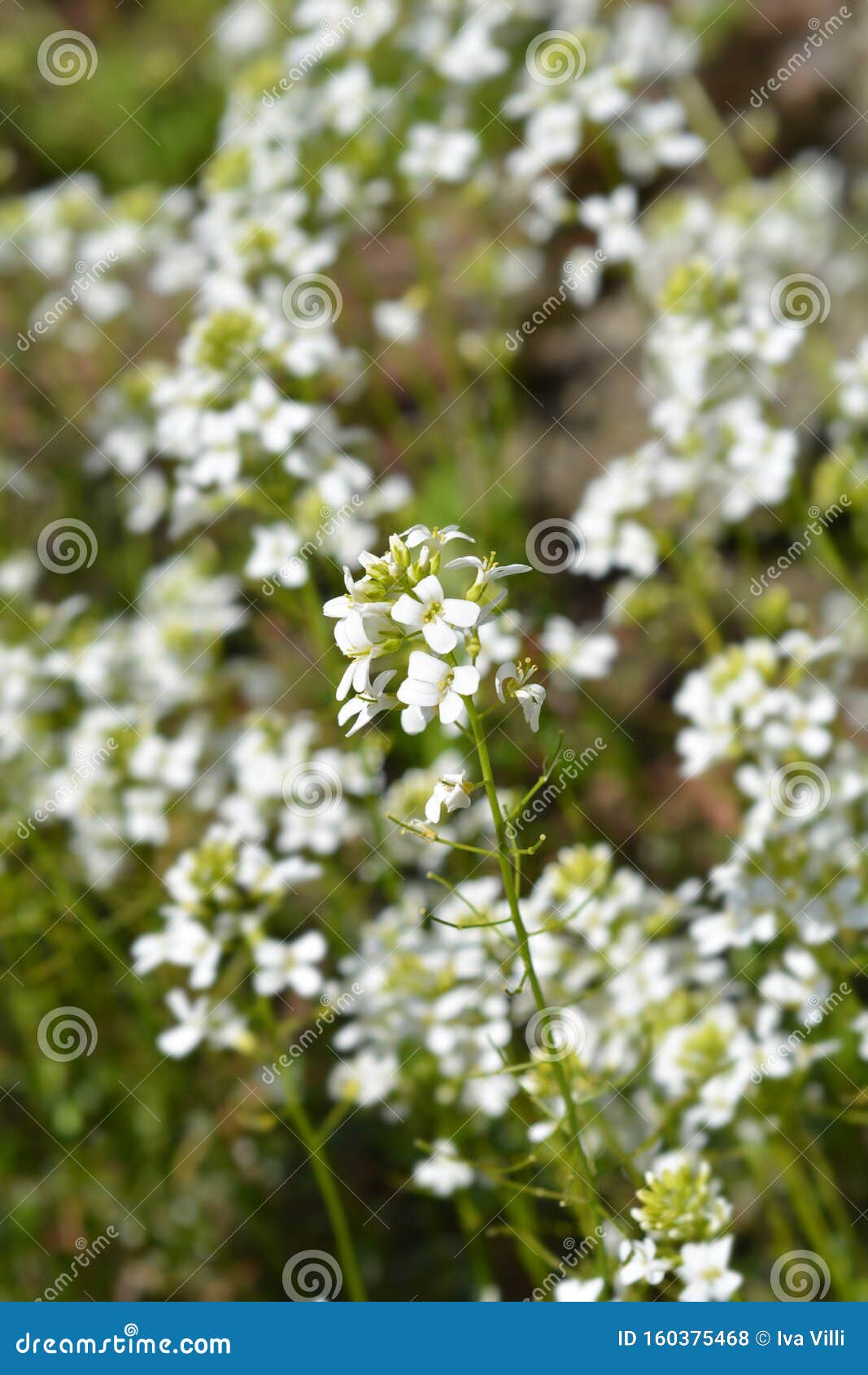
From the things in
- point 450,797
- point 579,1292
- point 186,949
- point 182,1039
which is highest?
point 450,797

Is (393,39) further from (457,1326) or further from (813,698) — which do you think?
(457,1326)

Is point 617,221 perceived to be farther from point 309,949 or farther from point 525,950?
point 525,950

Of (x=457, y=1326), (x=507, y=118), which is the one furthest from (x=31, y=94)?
(x=457, y=1326)

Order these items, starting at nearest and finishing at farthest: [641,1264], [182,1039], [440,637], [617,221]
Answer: [440,637] < [641,1264] < [182,1039] < [617,221]

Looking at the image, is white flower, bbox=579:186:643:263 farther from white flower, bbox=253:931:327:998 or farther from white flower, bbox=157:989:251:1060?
white flower, bbox=157:989:251:1060

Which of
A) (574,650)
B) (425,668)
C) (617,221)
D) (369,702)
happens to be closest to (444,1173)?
(574,650)

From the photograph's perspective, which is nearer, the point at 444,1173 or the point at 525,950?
the point at 525,950

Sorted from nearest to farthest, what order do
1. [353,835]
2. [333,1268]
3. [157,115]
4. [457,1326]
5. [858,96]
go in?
1. [457,1326]
2. [333,1268]
3. [353,835]
4. [858,96]
5. [157,115]
